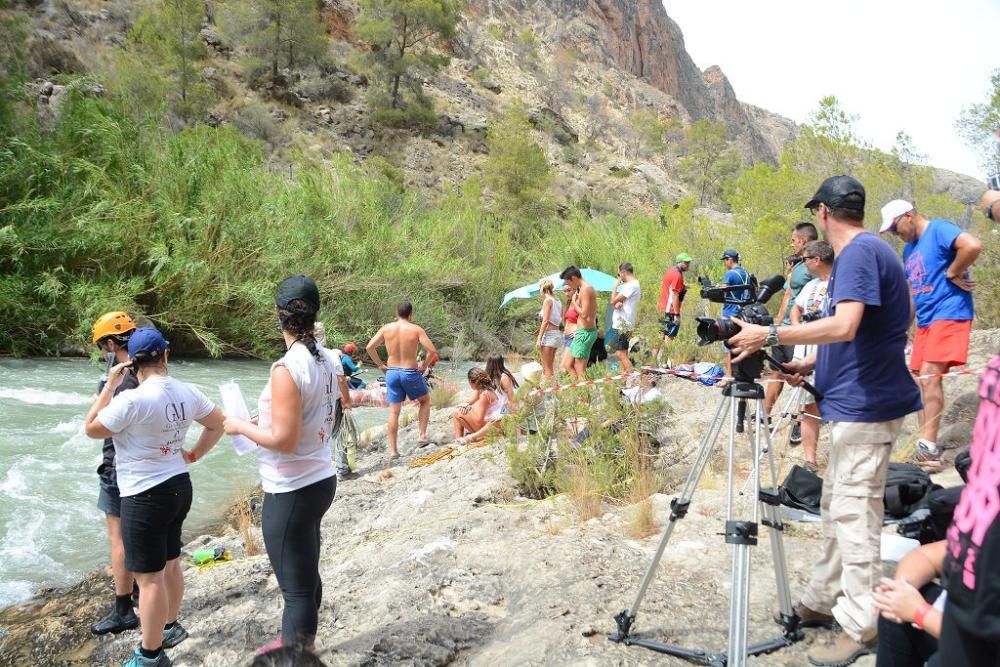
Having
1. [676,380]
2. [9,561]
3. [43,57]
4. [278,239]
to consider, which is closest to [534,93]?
[43,57]

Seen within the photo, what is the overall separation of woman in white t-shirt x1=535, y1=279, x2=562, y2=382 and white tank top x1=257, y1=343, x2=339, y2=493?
716 centimetres

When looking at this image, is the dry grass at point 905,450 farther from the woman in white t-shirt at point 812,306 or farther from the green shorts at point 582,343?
the green shorts at point 582,343

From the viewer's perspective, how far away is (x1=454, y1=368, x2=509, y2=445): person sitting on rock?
8.56m

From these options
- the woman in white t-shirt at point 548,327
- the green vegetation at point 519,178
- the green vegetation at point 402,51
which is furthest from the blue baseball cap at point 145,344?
the green vegetation at point 402,51

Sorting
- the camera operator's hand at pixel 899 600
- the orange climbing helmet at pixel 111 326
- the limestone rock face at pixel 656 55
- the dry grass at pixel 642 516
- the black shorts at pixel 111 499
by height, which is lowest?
the black shorts at pixel 111 499

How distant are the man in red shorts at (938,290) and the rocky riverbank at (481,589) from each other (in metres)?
0.79

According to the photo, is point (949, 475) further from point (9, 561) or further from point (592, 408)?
point (9, 561)

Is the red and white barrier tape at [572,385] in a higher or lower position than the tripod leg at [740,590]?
lower

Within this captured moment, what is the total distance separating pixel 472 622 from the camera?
3.97 metres

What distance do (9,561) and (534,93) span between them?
5434 cm

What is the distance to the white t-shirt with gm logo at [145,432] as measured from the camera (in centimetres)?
363

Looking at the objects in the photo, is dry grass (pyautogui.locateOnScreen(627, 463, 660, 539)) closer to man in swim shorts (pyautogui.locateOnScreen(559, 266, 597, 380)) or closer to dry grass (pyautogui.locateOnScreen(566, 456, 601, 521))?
dry grass (pyautogui.locateOnScreen(566, 456, 601, 521))

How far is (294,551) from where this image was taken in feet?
10.2

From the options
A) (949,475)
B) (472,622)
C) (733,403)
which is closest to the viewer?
(733,403)
